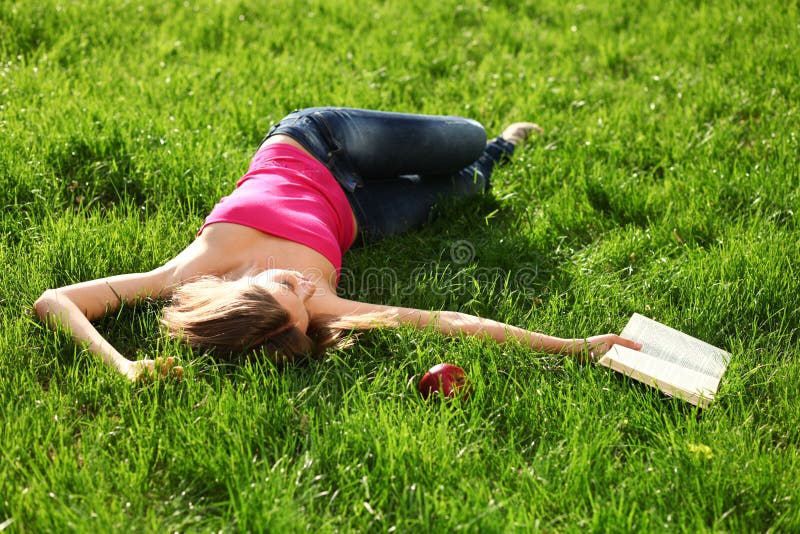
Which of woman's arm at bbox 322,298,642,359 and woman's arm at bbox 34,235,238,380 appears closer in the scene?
woman's arm at bbox 34,235,238,380

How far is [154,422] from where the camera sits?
112 inches

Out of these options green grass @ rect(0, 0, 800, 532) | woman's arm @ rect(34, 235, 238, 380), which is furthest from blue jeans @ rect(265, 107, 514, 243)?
woman's arm @ rect(34, 235, 238, 380)

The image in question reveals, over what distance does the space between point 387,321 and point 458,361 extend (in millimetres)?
355

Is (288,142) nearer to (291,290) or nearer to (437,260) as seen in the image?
(437,260)

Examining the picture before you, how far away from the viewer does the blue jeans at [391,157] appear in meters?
4.19

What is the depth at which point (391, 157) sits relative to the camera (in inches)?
171

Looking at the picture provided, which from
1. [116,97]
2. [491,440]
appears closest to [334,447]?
[491,440]

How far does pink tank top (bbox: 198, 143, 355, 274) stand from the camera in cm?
362

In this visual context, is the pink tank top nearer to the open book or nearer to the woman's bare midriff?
the woman's bare midriff

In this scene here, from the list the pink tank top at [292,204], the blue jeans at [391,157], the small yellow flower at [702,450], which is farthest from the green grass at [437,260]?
the pink tank top at [292,204]

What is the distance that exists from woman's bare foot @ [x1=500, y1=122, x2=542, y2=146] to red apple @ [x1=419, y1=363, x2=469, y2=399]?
2331 mm

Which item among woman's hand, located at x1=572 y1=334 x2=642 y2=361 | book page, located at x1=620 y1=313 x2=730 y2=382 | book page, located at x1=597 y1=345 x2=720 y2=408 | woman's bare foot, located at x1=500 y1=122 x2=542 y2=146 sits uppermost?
woman's bare foot, located at x1=500 y1=122 x2=542 y2=146

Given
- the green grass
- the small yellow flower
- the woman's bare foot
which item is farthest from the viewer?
the woman's bare foot

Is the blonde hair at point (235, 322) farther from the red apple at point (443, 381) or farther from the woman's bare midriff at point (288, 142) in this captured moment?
the woman's bare midriff at point (288, 142)
